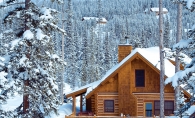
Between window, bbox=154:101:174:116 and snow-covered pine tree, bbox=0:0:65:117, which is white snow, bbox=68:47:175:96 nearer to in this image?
window, bbox=154:101:174:116

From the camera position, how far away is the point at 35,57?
1578 centimetres

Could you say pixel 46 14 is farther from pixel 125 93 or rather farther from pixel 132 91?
pixel 132 91

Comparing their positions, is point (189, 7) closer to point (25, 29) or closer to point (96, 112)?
point (25, 29)

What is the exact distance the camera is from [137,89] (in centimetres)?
2773

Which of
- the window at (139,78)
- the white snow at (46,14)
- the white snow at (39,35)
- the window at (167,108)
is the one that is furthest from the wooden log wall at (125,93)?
the white snow at (39,35)

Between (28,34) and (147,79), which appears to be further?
(147,79)

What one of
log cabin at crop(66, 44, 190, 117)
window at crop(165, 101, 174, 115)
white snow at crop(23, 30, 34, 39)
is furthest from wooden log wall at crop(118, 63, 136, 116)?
white snow at crop(23, 30, 34, 39)

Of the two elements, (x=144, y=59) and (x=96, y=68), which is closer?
(x=144, y=59)

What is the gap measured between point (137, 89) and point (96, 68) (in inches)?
1853

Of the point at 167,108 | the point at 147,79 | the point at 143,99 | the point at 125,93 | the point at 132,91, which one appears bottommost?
the point at 167,108

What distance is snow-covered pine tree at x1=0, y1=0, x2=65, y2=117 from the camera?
15.3 metres

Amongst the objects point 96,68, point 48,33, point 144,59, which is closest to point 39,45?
point 48,33

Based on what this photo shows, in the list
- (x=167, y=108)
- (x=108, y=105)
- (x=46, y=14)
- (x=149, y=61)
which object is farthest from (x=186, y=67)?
(x=108, y=105)

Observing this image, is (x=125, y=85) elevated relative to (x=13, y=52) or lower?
lower
